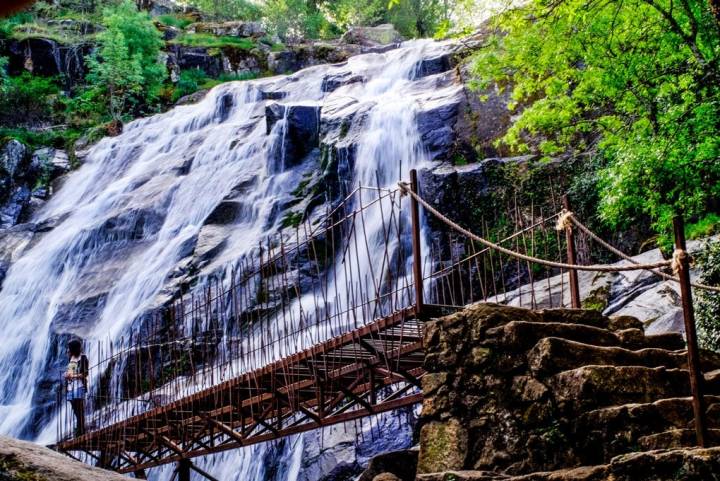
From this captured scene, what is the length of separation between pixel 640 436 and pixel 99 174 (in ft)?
99.2

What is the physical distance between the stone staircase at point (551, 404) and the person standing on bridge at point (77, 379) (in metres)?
8.46

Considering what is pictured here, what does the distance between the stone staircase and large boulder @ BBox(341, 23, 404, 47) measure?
1535 inches

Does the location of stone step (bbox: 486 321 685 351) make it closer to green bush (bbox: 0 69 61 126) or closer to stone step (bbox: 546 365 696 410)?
stone step (bbox: 546 365 696 410)

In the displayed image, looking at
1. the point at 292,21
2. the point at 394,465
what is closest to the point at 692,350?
the point at 394,465

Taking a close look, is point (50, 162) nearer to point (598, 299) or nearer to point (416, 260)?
point (598, 299)

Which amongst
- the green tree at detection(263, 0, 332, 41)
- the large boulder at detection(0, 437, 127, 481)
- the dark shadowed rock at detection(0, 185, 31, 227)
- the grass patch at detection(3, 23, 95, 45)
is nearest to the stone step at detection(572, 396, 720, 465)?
the large boulder at detection(0, 437, 127, 481)

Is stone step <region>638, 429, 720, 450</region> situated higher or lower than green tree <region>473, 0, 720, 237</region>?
lower

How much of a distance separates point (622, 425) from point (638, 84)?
27.5 feet

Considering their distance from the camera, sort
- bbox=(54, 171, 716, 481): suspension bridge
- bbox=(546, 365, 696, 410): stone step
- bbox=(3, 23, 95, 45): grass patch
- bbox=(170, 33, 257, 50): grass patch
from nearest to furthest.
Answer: bbox=(546, 365, 696, 410): stone step, bbox=(54, 171, 716, 481): suspension bridge, bbox=(3, 23, 95, 45): grass patch, bbox=(170, 33, 257, 50): grass patch

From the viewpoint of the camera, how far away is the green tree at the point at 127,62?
40625mm

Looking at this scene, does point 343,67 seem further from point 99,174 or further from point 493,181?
point 493,181

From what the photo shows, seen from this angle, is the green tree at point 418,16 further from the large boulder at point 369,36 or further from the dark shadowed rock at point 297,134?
the dark shadowed rock at point 297,134

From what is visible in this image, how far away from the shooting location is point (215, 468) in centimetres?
1552

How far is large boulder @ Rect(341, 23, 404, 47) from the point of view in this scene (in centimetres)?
4416
